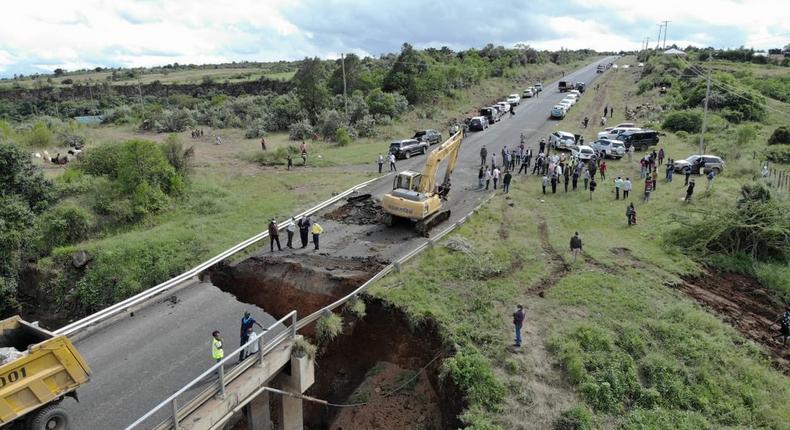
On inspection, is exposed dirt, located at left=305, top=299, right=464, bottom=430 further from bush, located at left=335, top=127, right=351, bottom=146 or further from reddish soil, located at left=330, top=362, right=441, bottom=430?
bush, located at left=335, top=127, right=351, bottom=146

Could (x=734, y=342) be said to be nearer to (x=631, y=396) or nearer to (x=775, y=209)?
(x=631, y=396)

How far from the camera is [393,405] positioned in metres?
15.9

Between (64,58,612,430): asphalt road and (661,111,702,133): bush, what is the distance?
33.5 m

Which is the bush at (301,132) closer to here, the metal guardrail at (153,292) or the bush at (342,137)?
the bush at (342,137)

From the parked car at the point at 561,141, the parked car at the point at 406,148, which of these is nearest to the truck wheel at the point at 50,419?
the parked car at the point at 406,148

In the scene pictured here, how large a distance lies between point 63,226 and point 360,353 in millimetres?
16320

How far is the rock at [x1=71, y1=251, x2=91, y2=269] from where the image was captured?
21.1 metres

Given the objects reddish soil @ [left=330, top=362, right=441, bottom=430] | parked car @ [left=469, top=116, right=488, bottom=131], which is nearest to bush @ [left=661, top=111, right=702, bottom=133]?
parked car @ [left=469, top=116, right=488, bottom=131]

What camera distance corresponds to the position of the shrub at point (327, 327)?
15.1 meters

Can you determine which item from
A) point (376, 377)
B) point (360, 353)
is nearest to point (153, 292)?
point (360, 353)

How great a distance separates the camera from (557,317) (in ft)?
54.6

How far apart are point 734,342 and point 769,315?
3926mm

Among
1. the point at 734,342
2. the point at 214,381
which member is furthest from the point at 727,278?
the point at 214,381

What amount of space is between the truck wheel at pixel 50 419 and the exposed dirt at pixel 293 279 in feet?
24.5
